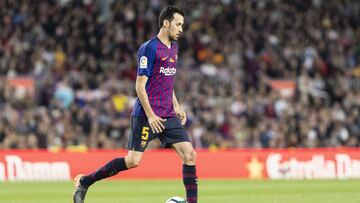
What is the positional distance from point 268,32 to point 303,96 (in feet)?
9.84

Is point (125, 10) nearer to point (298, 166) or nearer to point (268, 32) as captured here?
point (268, 32)

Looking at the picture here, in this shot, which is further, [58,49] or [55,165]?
[58,49]

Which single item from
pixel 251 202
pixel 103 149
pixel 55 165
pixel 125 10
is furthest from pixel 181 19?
pixel 125 10

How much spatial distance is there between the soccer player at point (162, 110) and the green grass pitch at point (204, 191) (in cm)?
254

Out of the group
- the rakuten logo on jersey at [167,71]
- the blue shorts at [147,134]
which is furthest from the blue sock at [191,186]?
the rakuten logo on jersey at [167,71]

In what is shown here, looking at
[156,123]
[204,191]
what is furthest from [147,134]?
[204,191]

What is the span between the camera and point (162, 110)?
11.4 metres

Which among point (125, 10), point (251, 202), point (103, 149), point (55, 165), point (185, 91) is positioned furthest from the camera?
point (125, 10)

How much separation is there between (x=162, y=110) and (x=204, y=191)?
5.64m

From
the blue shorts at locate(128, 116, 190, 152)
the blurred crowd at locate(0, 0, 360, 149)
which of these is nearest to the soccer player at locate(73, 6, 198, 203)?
the blue shorts at locate(128, 116, 190, 152)

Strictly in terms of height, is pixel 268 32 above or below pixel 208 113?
above

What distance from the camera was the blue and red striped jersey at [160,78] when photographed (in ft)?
37.1

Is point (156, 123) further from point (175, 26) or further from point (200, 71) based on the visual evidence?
point (200, 71)

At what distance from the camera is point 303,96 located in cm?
2667
